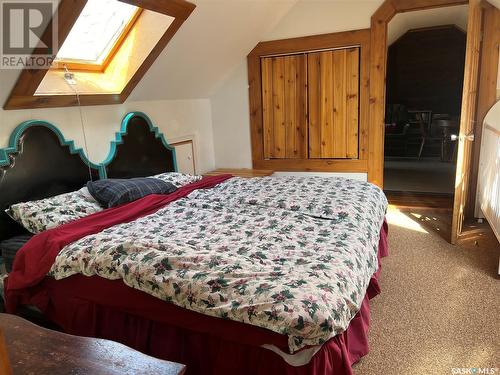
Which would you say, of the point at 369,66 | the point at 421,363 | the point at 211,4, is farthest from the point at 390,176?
the point at 421,363

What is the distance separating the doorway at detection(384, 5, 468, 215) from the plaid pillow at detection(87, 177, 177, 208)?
372 cm

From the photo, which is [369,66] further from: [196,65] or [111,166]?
[111,166]

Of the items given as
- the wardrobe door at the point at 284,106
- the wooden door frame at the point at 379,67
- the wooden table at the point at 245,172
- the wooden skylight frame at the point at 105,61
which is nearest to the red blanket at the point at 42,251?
the wooden skylight frame at the point at 105,61

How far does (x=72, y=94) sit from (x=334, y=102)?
2.51m

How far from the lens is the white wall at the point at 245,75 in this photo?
3.71 m

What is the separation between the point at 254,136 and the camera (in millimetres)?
4395

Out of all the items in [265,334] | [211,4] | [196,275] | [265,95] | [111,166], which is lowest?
[265,334]

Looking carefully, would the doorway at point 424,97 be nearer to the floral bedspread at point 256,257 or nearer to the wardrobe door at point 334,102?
the wardrobe door at point 334,102

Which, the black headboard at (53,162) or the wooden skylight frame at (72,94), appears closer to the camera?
the wooden skylight frame at (72,94)

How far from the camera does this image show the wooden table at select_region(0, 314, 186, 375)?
1014 mm

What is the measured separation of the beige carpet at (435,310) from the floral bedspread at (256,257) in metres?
0.41

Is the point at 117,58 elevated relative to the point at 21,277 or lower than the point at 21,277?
elevated

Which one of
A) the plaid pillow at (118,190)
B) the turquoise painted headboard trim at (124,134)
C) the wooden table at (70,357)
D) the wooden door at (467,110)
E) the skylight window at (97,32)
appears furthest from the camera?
the turquoise painted headboard trim at (124,134)

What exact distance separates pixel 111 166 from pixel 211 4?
4.90 feet
